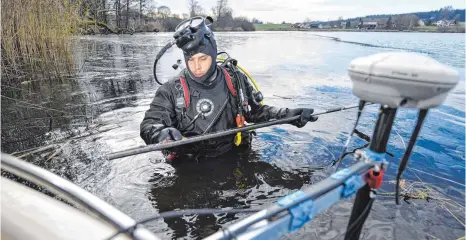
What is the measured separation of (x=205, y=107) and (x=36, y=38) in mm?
6375

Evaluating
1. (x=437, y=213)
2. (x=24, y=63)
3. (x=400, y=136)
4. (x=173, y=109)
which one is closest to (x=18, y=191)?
(x=173, y=109)

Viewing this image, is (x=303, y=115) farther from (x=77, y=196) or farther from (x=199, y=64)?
(x=77, y=196)

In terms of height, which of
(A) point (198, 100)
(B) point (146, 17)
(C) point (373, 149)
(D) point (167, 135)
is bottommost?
(D) point (167, 135)

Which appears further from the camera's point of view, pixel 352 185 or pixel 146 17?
pixel 146 17

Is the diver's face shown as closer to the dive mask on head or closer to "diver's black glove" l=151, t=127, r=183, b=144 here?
the dive mask on head

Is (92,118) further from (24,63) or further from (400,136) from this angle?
(400,136)

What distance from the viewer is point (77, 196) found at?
1.24m

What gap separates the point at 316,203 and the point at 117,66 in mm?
12439

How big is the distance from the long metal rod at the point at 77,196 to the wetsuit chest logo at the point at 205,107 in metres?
2.36

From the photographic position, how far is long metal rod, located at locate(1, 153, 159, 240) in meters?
1.16

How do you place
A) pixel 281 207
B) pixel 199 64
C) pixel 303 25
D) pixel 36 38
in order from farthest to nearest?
pixel 303 25, pixel 36 38, pixel 199 64, pixel 281 207

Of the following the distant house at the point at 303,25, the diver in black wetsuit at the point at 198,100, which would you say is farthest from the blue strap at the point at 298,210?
the distant house at the point at 303,25

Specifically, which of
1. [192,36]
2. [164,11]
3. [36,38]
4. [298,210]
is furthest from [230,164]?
[164,11]

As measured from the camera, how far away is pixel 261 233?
1006mm
